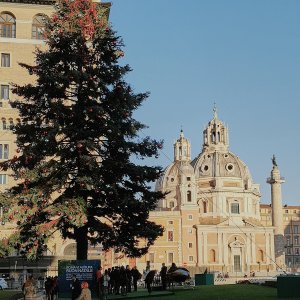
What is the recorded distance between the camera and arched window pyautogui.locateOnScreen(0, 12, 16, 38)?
57594 millimetres

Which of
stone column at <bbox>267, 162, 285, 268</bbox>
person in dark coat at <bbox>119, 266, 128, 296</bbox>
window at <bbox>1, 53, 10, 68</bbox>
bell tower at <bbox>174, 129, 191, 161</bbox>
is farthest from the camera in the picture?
bell tower at <bbox>174, 129, 191, 161</bbox>

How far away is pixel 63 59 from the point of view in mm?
29125

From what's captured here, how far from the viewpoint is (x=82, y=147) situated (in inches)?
1091

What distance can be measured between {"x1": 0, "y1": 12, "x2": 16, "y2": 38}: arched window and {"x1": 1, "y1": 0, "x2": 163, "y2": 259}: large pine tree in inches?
1128

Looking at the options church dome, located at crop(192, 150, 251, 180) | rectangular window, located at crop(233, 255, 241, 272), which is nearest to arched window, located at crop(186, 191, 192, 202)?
church dome, located at crop(192, 150, 251, 180)

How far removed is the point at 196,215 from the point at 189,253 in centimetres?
739

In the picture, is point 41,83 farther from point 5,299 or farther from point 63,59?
point 5,299

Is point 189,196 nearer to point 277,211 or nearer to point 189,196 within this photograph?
point 189,196

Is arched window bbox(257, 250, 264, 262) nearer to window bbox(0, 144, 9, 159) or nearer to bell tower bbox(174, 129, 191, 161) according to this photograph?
bell tower bbox(174, 129, 191, 161)

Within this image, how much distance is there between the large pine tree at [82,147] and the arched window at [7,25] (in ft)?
94.0

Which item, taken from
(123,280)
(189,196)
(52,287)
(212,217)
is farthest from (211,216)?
(52,287)

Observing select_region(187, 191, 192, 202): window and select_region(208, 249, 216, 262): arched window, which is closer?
select_region(208, 249, 216, 262): arched window

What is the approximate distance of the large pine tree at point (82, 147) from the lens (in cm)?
2730

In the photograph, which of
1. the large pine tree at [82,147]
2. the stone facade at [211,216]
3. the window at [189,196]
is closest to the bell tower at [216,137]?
the stone facade at [211,216]
